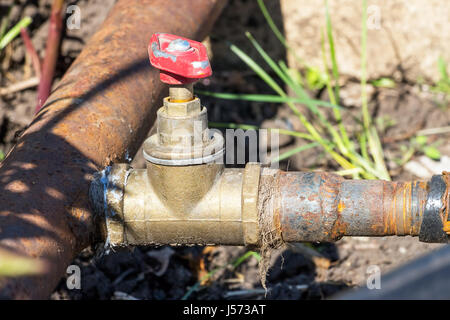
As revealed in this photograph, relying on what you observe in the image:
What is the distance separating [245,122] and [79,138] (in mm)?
1674

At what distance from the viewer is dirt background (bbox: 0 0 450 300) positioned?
2.14 m

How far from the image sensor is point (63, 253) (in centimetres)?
124

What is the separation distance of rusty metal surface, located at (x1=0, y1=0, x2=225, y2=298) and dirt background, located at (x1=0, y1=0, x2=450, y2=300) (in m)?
0.30

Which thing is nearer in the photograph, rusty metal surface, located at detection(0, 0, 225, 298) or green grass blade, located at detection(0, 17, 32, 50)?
rusty metal surface, located at detection(0, 0, 225, 298)

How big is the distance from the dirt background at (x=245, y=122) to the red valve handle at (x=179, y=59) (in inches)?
22.0

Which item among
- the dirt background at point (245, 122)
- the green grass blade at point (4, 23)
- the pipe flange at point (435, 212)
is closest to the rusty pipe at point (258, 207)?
the pipe flange at point (435, 212)

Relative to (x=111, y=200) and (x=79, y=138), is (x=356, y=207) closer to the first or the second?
(x=111, y=200)

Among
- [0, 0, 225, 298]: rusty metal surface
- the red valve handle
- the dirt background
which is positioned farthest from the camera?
the dirt background

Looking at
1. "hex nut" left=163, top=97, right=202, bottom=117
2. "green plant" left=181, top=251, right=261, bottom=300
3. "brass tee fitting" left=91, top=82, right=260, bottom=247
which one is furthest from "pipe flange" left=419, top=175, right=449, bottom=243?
"green plant" left=181, top=251, right=261, bottom=300

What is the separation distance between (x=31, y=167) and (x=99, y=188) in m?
0.17

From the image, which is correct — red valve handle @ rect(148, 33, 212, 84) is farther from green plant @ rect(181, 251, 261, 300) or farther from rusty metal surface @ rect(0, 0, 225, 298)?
green plant @ rect(181, 251, 261, 300)

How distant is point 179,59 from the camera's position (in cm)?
129

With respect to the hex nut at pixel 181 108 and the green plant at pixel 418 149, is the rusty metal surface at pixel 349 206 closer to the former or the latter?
the hex nut at pixel 181 108
